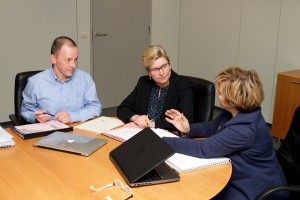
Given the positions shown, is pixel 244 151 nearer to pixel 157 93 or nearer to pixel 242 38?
pixel 157 93

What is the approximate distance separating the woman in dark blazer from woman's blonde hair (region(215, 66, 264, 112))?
0.64 meters

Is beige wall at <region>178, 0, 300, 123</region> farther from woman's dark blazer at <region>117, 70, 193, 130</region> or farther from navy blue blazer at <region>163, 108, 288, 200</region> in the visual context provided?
navy blue blazer at <region>163, 108, 288, 200</region>

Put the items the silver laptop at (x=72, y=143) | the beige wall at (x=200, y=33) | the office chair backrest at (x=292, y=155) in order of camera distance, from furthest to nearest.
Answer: the beige wall at (x=200, y=33) → the office chair backrest at (x=292, y=155) → the silver laptop at (x=72, y=143)

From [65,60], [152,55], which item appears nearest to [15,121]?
[65,60]

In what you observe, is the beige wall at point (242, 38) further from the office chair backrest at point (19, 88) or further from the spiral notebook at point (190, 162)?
the office chair backrest at point (19, 88)

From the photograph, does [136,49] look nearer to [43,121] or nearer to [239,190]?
[43,121]

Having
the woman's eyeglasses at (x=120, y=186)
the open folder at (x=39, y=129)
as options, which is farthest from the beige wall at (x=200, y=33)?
the woman's eyeglasses at (x=120, y=186)

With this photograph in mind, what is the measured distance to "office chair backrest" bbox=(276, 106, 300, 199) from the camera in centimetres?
197

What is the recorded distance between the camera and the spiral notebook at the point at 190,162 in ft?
5.55

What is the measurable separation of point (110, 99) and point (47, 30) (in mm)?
1434

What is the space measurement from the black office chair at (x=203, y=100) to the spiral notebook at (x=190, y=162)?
735 millimetres

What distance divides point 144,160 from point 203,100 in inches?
41.9

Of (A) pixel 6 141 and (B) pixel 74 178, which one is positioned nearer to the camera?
(B) pixel 74 178

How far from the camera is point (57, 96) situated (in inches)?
101
